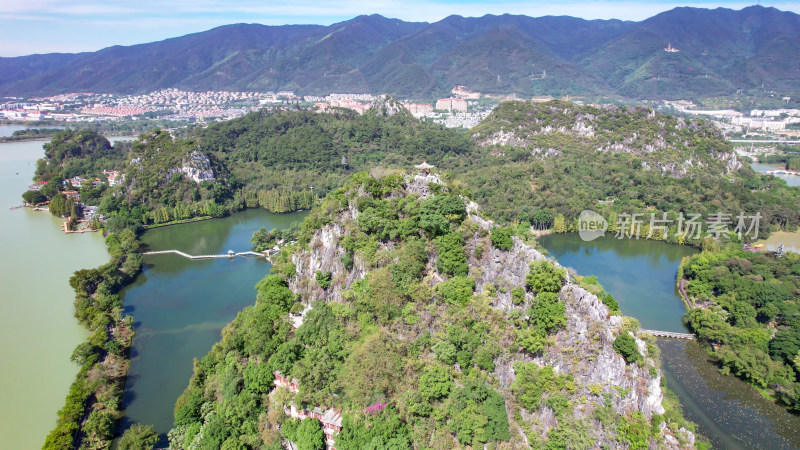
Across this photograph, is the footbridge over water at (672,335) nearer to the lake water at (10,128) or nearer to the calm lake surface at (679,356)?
the calm lake surface at (679,356)

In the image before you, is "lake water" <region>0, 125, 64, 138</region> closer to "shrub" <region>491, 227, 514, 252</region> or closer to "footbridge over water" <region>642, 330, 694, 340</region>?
"shrub" <region>491, 227, 514, 252</region>

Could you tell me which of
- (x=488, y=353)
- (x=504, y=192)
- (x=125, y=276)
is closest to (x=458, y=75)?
(x=504, y=192)

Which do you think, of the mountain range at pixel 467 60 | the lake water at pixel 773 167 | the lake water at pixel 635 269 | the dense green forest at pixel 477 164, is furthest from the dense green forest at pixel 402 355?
the mountain range at pixel 467 60

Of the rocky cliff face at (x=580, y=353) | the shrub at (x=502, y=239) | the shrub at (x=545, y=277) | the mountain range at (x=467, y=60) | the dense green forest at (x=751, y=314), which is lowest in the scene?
the dense green forest at (x=751, y=314)

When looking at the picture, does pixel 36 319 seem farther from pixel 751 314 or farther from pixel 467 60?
pixel 467 60

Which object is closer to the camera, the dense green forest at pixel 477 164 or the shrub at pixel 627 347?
the shrub at pixel 627 347

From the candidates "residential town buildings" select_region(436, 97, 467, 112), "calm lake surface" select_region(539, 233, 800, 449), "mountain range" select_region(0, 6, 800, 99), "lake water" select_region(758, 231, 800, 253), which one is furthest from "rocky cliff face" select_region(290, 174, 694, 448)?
"mountain range" select_region(0, 6, 800, 99)
